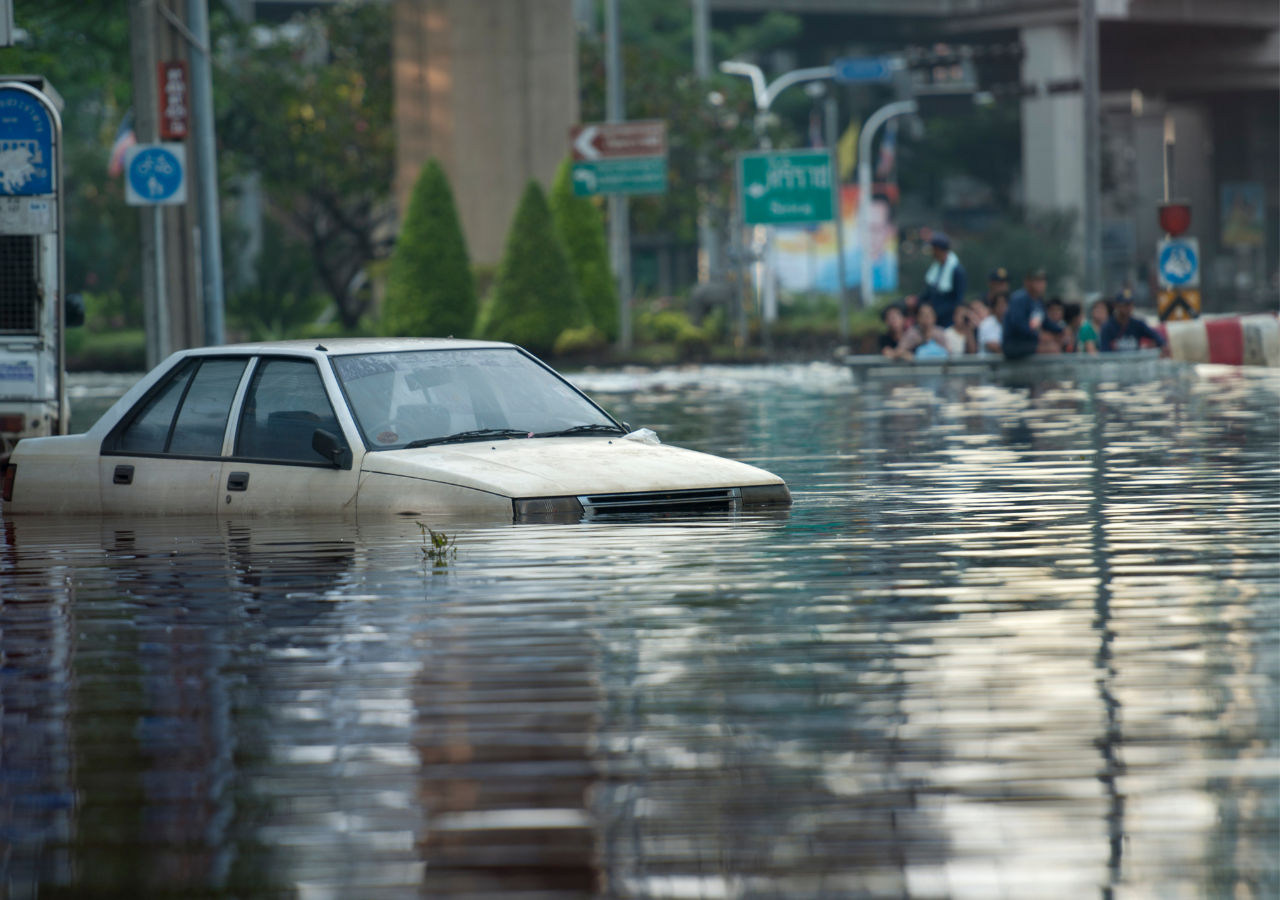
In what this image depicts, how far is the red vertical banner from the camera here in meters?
23.7

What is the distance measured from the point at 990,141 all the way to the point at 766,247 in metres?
35.4

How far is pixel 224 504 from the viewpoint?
10.4 meters

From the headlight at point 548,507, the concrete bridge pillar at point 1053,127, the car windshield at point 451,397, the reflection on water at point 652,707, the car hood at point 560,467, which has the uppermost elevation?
the concrete bridge pillar at point 1053,127

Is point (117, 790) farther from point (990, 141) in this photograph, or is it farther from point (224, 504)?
point (990, 141)

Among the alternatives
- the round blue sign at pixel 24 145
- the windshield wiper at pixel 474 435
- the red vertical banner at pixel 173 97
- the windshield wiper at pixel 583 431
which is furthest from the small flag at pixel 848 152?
the windshield wiper at pixel 474 435

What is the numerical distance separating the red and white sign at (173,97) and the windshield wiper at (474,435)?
1448 cm

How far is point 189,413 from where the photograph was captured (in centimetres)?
1061

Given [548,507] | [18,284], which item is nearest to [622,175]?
[18,284]

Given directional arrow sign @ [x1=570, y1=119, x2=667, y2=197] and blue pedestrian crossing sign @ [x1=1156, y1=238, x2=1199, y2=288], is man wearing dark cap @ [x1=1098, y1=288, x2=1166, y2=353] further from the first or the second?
directional arrow sign @ [x1=570, y1=119, x2=667, y2=197]

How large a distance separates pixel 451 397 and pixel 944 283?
17137 millimetres

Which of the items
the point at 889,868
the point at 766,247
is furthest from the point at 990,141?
the point at 889,868

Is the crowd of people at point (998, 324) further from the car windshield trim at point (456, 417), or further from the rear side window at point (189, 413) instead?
the rear side window at point (189, 413)

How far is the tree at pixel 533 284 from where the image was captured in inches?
1583

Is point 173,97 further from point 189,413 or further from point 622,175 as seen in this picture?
point 622,175
